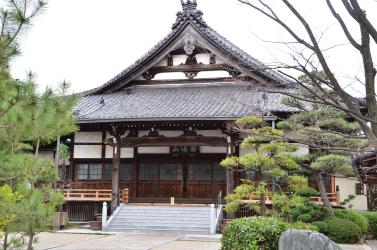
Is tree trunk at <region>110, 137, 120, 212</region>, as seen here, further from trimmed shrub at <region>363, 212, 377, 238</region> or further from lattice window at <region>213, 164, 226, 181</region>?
trimmed shrub at <region>363, 212, 377, 238</region>

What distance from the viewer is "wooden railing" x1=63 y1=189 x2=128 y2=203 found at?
63.3 ft

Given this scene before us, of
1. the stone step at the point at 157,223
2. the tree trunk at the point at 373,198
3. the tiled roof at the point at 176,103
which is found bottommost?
the stone step at the point at 157,223

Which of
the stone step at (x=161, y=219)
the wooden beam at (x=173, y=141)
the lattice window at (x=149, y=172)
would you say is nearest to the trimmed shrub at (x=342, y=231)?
the stone step at (x=161, y=219)

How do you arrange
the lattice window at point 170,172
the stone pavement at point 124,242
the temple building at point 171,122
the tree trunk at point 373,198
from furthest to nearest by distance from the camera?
the lattice window at point 170,172
the tree trunk at point 373,198
the temple building at point 171,122
the stone pavement at point 124,242

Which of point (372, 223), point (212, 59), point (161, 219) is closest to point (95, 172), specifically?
point (161, 219)

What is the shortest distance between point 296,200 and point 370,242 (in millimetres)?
4267

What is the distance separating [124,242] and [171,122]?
18.3ft

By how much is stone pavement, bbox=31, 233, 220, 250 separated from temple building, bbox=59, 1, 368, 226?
3016 mm

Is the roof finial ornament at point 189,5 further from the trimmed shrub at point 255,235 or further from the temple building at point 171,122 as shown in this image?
the trimmed shrub at point 255,235

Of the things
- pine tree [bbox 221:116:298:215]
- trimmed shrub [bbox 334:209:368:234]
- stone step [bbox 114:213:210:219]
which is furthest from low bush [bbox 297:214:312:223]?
stone step [bbox 114:213:210:219]

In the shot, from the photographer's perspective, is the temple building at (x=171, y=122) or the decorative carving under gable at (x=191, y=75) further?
the decorative carving under gable at (x=191, y=75)

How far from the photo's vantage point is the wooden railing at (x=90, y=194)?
19281 millimetres

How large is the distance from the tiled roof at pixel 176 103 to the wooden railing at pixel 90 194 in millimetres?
3185

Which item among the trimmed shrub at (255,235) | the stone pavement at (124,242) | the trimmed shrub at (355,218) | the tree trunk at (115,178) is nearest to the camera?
the trimmed shrub at (255,235)
